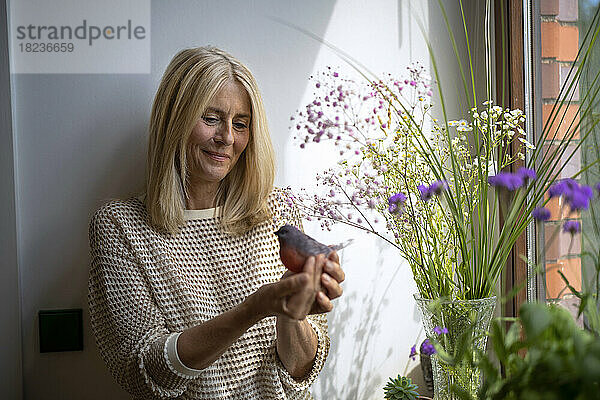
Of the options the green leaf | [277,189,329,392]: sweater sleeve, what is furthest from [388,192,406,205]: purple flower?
the green leaf

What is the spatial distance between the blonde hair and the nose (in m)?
0.06

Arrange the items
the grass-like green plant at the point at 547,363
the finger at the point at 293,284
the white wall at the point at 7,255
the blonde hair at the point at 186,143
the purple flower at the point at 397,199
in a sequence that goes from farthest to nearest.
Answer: the white wall at the point at 7,255 → the blonde hair at the point at 186,143 → the purple flower at the point at 397,199 → the finger at the point at 293,284 → the grass-like green plant at the point at 547,363

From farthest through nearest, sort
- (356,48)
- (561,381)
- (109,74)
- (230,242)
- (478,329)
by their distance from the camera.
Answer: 1. (356,48)
2. (109,74)
3. (230,242)
4. (478,329)
5. (561,381)

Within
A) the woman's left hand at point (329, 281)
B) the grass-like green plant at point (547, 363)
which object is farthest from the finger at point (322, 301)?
the grass-like green plant at point (547, 363)

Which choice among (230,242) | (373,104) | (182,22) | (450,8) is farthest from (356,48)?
(230,242)

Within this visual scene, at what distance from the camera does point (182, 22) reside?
1.63 m

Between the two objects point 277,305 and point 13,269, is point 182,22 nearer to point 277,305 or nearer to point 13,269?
point 13,269

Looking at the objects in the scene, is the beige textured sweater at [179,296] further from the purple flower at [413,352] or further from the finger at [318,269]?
the finger at [318,269]

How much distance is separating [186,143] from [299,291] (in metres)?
0.57

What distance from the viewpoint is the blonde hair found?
142 centimetres

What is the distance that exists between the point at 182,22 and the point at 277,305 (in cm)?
91

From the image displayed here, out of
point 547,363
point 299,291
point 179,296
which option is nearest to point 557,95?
point 299,291

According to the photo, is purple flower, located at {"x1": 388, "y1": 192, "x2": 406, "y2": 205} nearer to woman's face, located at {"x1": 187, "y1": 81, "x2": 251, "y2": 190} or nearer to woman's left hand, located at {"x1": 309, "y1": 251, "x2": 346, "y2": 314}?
woman's left hand, located at {"x1": 309, "y1": 251, "x2": 346, "y2": 314}

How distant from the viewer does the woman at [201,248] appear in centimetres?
138
